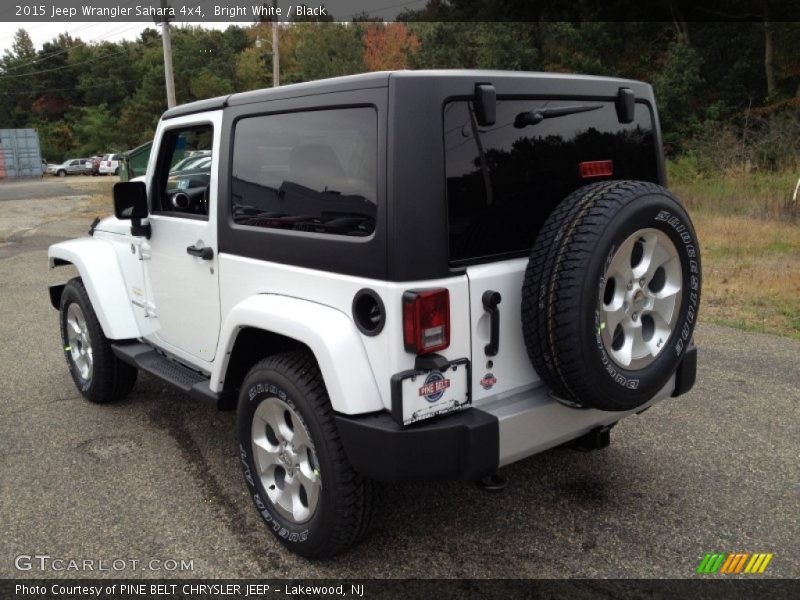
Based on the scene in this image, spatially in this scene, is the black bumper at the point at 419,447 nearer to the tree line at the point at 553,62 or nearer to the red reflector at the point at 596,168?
the red reflector at the point at 596,168

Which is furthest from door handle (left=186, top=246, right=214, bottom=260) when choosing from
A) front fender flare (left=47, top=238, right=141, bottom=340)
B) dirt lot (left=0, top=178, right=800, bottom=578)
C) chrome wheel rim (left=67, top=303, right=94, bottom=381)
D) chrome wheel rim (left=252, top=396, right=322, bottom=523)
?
chrome wheel rim (left=67, top=303, right=94, bottom=381)

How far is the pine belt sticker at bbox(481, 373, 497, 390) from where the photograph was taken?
105 inches

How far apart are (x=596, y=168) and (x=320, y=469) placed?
1.74 meters

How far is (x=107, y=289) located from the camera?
4.34 meters

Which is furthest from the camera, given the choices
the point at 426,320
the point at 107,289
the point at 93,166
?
the point at 93,166

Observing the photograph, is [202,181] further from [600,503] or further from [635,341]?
[600,503]

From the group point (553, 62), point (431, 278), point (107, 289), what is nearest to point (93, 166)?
point (553, 62)

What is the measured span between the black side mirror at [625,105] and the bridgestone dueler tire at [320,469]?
1.78 meters

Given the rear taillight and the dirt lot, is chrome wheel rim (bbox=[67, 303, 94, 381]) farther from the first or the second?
the rear taillight

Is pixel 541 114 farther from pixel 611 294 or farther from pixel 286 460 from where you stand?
pixel 286 460

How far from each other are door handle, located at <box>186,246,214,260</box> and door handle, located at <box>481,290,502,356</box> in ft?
4.87

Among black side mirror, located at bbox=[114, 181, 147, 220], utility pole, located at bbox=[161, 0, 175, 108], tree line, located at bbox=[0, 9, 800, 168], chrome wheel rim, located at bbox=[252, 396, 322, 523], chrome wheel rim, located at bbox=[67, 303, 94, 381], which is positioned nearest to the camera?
chrome wheel rim, located at bbox=[252, 396, 322, 523]

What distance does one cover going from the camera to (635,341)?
274 cm

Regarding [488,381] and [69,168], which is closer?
[488,381]
